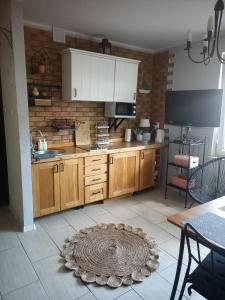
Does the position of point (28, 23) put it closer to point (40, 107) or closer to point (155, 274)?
point (40, 107)

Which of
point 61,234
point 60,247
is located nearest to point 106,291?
point 60,247

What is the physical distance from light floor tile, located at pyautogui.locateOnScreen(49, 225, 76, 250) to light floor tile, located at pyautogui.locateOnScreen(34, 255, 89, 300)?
0.84 feet

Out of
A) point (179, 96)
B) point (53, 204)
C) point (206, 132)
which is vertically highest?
point (179, 96)

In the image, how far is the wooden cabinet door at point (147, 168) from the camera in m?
3.63

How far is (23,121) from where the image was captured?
2.35 meters

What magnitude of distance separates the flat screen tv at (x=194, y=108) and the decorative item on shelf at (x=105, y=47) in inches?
44.0

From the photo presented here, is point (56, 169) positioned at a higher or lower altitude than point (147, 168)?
higher

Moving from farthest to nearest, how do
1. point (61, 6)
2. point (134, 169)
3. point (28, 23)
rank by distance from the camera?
point (134, 169) < point (28, 23) < point (61, 6)

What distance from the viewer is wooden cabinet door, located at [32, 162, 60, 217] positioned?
2695mm

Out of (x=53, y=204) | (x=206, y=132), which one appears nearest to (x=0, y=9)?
(x=53, y=204)

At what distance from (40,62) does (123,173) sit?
1.91 meters

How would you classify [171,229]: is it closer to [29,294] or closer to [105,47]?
[29,294]

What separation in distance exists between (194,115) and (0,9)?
271cm

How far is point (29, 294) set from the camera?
175 cm
